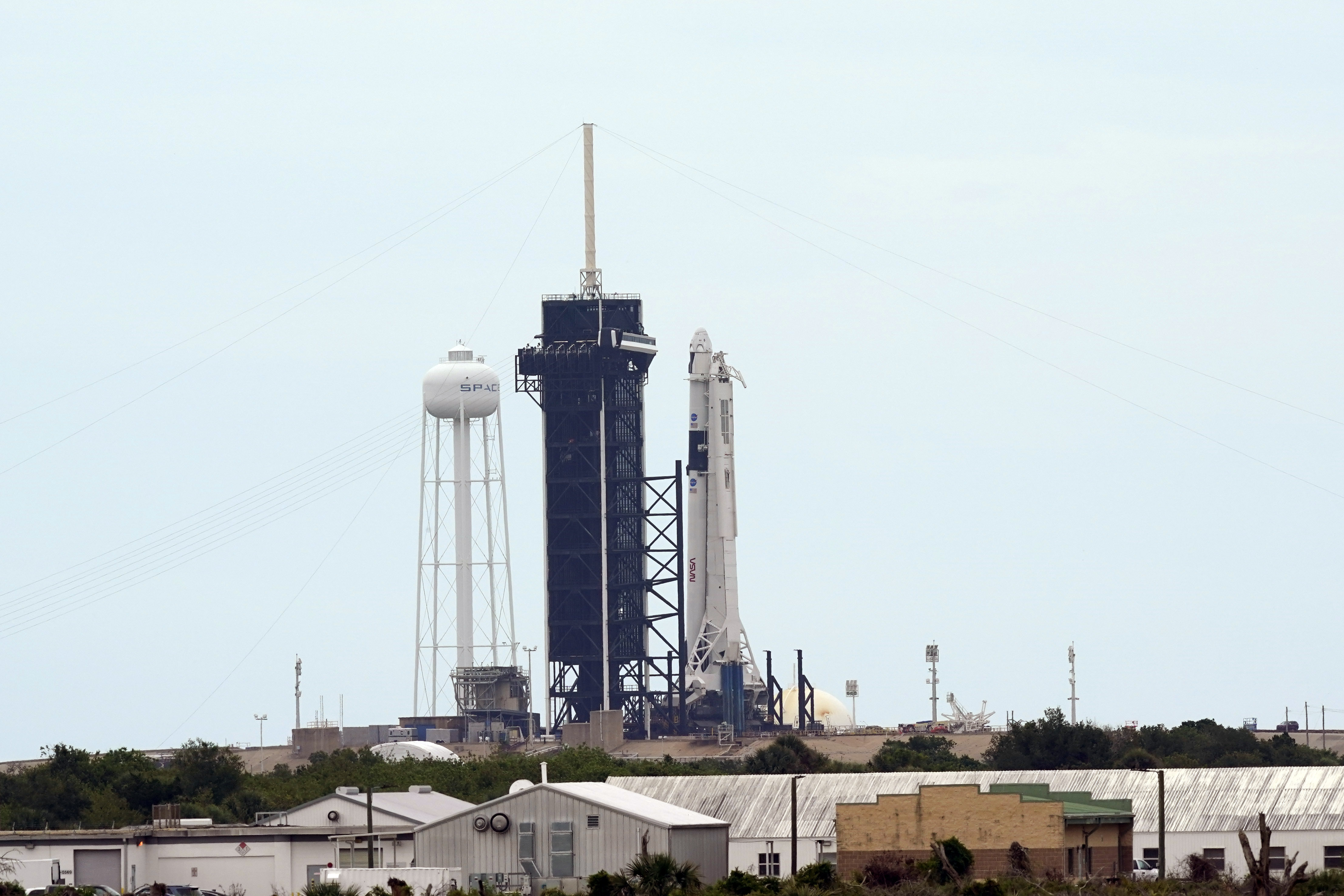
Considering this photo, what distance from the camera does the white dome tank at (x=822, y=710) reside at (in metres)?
186

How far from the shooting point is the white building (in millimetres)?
83625

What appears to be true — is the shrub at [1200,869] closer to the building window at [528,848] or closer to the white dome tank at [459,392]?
the building window at [528,848]

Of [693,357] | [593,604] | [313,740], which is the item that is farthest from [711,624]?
[313,740]

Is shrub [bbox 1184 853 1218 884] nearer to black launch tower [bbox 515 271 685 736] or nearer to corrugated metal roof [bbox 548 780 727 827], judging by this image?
corrugated metal roof [bbox 548 780 727 827]

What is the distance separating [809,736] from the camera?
169 m

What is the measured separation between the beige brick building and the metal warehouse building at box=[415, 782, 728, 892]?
19.0 ft

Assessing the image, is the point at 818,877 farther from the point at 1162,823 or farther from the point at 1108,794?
the point at 1108,794

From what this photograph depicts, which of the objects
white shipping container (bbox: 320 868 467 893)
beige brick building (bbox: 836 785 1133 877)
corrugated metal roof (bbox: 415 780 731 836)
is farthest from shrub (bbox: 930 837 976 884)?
white shipping container (bbox: 320 868 467 893)

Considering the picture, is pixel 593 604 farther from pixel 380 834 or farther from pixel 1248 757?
pixel 380 834

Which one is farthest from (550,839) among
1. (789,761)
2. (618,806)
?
(789,761)

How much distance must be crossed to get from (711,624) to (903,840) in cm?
9103

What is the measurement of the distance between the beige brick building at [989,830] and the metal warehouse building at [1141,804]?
4607 millimetres

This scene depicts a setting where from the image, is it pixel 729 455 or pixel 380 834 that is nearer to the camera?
pixel 380 834

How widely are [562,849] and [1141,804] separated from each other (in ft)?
81.8
